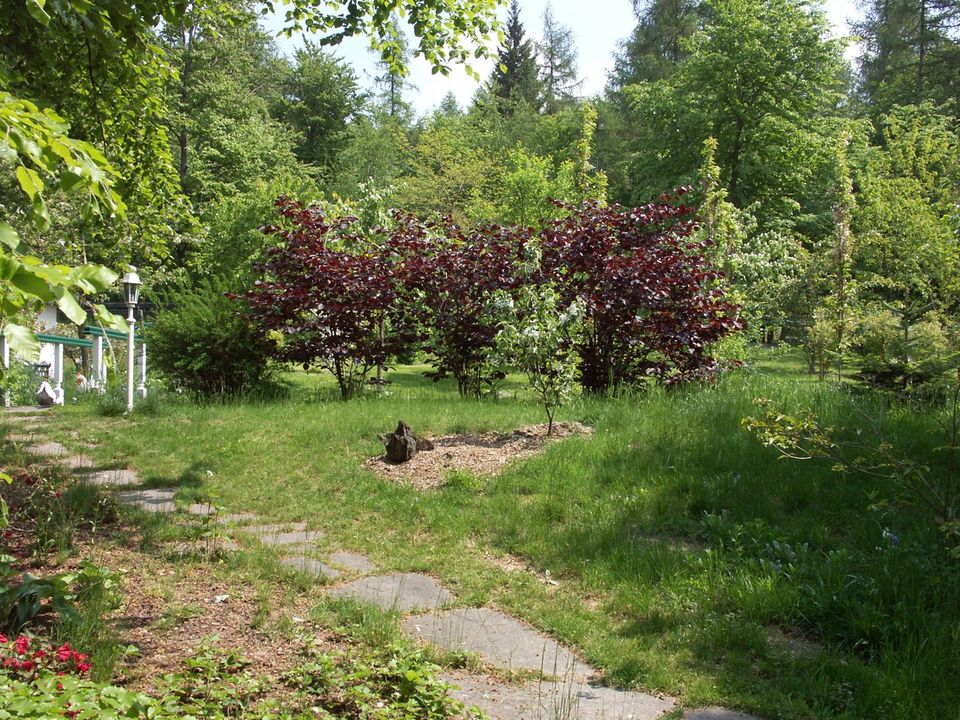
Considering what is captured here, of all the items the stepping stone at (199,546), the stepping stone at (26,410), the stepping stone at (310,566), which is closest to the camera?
the stepping stone at (310,566)

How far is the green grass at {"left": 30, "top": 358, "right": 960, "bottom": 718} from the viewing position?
3.28 metres

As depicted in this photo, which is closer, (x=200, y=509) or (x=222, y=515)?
(x=222, y=515)

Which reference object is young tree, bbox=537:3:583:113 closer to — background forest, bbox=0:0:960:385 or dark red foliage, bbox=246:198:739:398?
background forest, bbox=0:0:960:385

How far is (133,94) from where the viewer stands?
7180 millimetres

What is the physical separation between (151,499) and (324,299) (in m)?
5.42

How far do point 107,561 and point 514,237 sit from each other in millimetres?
7238

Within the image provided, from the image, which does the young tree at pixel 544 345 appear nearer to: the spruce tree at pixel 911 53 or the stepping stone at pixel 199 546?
the stepping stone at pixel 199 546

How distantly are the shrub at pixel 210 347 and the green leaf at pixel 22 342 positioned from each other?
9304mm

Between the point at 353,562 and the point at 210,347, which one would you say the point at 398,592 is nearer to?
the point at 353,562

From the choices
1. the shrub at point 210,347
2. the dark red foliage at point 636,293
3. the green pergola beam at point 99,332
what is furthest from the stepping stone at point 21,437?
the dark red foliage at point 636,293

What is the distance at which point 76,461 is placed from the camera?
7109 millimetres

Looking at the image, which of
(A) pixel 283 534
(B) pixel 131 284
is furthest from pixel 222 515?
(B) pixel 131 284

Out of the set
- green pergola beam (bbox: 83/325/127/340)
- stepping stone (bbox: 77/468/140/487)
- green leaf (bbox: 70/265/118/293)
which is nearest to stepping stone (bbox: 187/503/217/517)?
stepping stone (bbox: 77/468/140/487)

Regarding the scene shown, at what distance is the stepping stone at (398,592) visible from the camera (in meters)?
4.07
